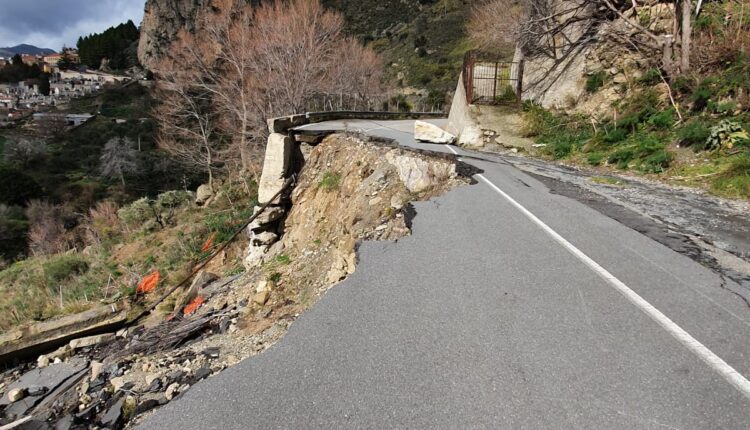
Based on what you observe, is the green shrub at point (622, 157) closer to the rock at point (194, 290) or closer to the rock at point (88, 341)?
the rock at point (194, 290)

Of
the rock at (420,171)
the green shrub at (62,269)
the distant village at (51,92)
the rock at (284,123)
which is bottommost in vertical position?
the green shrub at (62,269)

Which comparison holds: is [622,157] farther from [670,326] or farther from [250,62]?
[250,62]

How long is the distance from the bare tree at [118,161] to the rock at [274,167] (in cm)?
3861

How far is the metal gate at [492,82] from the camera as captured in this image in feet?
57.7

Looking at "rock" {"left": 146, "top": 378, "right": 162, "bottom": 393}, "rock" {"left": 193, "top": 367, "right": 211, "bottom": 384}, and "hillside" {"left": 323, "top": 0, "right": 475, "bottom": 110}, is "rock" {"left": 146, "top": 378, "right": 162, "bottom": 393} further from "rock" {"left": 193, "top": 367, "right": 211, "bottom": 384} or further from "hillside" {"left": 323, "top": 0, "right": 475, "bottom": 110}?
"hillside" {"left": 323, "top": 0, "right": 475, "bottom": 110}

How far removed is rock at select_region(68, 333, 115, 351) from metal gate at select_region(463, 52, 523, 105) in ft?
50.6

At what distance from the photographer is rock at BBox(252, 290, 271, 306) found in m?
5.95

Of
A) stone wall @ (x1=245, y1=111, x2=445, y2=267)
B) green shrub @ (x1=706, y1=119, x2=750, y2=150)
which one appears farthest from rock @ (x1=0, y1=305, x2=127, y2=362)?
green shrub @ (x1=706, y1=119, x2=750, y2=150)

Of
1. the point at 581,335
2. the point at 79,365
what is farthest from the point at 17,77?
the point at 581,335

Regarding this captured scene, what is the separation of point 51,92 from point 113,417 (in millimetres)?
124637

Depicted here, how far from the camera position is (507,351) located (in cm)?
321

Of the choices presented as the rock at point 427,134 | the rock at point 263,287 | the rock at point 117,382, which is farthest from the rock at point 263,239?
the rock at point 117,382

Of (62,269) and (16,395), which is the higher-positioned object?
(16,395)

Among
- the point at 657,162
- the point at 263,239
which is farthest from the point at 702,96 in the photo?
the point at 263,239
